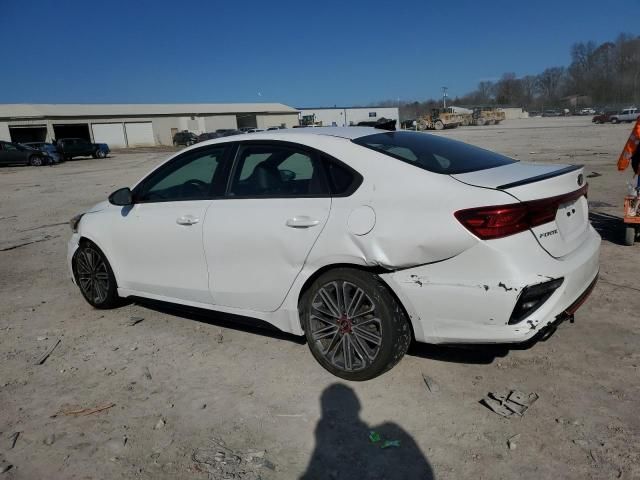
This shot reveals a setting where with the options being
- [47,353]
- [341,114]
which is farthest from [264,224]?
[341,114]

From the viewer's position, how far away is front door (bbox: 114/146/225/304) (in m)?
3.92

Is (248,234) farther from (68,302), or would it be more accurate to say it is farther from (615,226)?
(615,226)

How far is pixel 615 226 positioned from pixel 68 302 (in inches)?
276

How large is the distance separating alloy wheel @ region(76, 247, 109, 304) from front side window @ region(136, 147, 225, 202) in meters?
0.88

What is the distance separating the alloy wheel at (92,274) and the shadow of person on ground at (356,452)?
2753 mm

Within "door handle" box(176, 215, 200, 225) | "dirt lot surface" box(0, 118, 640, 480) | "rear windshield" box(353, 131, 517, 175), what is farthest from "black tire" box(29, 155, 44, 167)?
"rear windshield" box(353, 131, 517, 175)

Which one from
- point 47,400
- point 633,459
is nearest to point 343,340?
point 633,459

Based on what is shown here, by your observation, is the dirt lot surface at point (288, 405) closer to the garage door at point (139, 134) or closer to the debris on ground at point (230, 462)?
the debris on ground at point (230, 462)

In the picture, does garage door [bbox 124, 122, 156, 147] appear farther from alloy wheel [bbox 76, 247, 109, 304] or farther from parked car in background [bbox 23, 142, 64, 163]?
alloy wheel [bbox 76, 247, 109, 304]

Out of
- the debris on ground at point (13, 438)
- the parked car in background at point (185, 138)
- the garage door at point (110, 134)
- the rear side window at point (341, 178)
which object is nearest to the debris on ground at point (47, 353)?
the debris on ground at point (13, 438)

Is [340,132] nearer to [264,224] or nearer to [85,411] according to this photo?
[264,224]

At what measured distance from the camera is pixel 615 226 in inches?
277

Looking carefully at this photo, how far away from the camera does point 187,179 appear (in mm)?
4191

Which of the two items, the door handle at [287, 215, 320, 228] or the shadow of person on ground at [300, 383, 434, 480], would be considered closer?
the shadow of person on ground at [300, 383, 434, 480]
